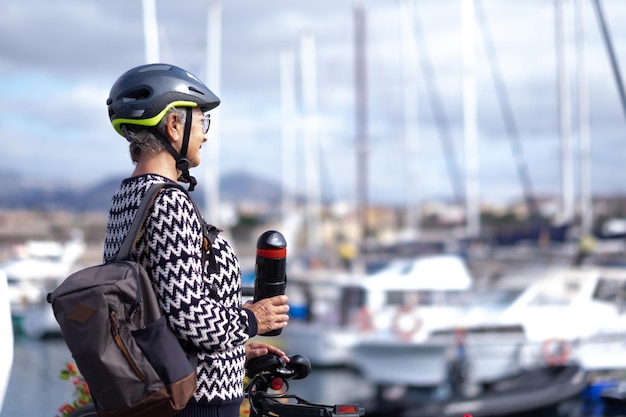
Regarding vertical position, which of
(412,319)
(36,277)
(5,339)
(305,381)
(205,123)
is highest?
(205,123)

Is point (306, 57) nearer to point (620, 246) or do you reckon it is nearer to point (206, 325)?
point (620, 246)

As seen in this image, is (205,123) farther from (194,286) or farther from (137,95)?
(194,286)

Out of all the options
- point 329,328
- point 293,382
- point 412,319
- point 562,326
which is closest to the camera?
point 562,326

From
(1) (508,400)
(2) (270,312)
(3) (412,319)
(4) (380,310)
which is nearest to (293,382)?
(4) (380,310)

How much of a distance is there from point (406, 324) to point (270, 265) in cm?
2090

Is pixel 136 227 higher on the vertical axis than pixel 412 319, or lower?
higher

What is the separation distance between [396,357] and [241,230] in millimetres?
59758

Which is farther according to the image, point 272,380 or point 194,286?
point 272,380

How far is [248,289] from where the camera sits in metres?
2.86

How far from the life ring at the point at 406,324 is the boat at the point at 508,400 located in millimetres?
4272

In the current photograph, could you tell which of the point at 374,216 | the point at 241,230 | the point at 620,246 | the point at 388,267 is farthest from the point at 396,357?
the point at 241,230

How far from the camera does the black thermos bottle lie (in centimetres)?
252

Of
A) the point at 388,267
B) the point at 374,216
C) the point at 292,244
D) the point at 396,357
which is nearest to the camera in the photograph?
the point at 396,357

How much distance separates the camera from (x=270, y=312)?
2.52 m
